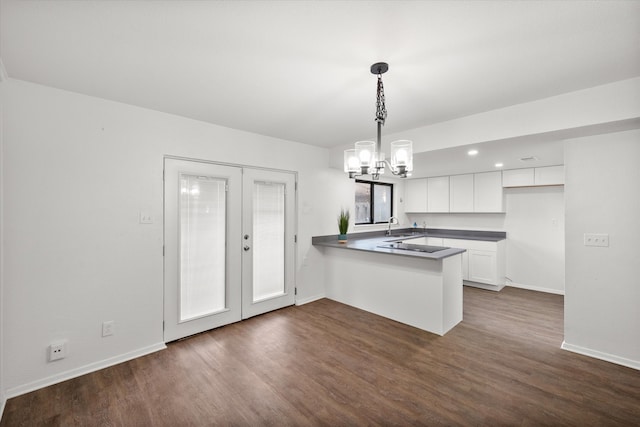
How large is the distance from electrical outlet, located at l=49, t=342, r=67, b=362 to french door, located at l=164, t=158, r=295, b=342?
772mm

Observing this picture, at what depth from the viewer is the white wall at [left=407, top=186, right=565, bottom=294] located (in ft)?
15.0

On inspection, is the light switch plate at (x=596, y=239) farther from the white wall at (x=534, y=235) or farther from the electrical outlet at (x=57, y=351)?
the electrical outlet at (x=57, y=351)

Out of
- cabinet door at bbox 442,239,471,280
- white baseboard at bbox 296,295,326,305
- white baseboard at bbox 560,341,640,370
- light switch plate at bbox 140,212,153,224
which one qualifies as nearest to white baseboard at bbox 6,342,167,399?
light switch plate at bbox 140,212,153,224

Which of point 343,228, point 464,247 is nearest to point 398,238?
point 464,247

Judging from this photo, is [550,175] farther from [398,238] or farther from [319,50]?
[319,50]

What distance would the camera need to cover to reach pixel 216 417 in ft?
6.13

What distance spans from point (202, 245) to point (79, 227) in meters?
1.08

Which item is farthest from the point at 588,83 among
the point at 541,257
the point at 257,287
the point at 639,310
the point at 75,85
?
the point at 75,85

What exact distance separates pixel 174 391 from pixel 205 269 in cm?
128

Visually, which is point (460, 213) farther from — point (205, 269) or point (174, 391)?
point (174, 391)

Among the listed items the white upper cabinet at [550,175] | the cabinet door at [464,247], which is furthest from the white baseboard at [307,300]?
the white upper cabinet at [550,175]

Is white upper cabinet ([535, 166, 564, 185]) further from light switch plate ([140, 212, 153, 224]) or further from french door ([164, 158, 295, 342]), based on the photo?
light switch plate ([140, 212, 153, 224])

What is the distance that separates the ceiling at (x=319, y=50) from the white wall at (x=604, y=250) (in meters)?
0.76

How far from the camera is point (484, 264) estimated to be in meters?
4.78
